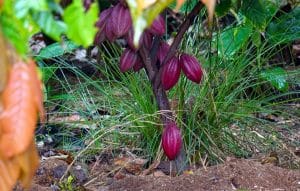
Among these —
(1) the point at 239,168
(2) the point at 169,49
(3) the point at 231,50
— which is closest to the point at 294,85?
(3) the point at 231,50

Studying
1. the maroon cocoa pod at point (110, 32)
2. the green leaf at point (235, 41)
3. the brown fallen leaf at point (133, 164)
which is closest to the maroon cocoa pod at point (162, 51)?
the maroon cocoa pod at point (110, 32)

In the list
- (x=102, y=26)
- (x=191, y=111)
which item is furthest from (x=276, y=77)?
(x=102, y=26)

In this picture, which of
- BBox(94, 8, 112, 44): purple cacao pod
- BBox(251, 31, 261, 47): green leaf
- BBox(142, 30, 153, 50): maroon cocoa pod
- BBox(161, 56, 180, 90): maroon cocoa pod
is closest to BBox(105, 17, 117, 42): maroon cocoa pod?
BBox(94, 8, 112, 44): purple cacao pod

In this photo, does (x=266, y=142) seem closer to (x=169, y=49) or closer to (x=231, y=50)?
(x=231, y=50)

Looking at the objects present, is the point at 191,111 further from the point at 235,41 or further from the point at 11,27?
the point at 11,27

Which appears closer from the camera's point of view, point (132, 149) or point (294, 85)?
point (132, 149)
